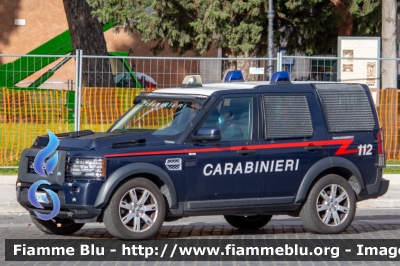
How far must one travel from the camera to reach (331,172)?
10500 mm

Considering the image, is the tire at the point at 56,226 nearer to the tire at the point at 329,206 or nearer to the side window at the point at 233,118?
the side window at the point at 233,118

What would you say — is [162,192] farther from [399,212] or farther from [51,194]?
[399,212]

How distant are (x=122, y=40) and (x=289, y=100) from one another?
3898 cm

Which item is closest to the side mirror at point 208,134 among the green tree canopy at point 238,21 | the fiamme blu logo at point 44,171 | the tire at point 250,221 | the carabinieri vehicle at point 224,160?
the carabinieri vehicle at point 224,160

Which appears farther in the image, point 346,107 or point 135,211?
point 346,107

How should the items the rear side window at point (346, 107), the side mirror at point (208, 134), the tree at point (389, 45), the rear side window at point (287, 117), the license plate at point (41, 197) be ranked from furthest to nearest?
the tree at point (389, 45), the rear side window at point (346, 107), the rear side window at point (287, 117), the side mirror at point (208, 134), the license plate at point (41, 197)

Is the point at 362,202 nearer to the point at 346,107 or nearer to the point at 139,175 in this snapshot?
the point at 346,107

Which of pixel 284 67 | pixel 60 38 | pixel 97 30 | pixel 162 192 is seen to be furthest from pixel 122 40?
pixel 162 192

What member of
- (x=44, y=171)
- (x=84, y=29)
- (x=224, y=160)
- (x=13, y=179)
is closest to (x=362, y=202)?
(x=224, y=160)

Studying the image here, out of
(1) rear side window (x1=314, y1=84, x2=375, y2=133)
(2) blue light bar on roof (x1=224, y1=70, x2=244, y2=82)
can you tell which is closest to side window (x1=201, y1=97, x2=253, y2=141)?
(1) rear side window (x1=314, y1=84, x2=375, y2=133)

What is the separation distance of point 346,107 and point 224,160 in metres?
1.81

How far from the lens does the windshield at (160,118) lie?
989cm

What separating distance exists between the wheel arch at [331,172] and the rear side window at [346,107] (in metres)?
0.39

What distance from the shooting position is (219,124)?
9.95m
